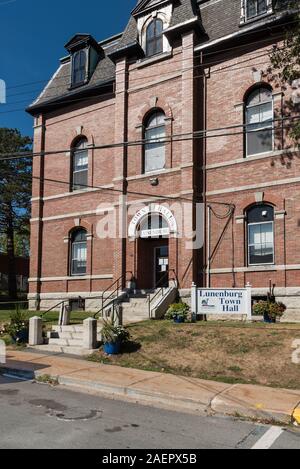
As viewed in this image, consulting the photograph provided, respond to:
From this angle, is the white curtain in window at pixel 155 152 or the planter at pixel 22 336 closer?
the planter at pixel 22 336

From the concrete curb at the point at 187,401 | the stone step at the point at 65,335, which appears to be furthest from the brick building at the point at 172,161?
the concrete curb at the point at 187,401

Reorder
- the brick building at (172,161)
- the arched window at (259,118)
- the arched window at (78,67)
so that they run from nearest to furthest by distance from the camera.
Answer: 1. the brick building at (172,161)
2. the arched window at (259,118)
3. the arched window at (78,67)

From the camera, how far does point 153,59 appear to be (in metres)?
21.2

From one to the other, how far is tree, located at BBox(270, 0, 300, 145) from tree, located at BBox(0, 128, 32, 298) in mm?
25955

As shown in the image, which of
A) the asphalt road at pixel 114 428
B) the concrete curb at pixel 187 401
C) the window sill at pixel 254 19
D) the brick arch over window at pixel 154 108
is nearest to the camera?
the asphalt road at pixel 114 428

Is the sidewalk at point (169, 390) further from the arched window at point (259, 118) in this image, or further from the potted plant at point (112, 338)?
the arched window at point (259, 118)

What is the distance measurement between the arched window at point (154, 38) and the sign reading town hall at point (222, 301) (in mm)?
11394

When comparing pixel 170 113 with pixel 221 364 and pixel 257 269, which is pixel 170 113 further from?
pixel 221 364

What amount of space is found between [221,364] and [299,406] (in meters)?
3.35

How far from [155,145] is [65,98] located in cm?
614

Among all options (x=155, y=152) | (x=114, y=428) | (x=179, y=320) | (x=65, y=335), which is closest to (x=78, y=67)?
(x=155, y=152)

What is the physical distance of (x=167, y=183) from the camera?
798 inches

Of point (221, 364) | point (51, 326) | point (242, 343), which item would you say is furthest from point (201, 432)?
point (51, 326)

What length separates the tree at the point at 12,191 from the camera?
128ft
